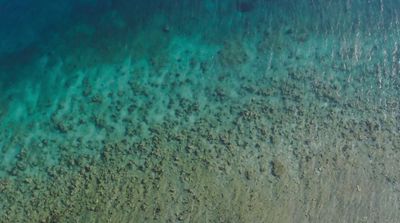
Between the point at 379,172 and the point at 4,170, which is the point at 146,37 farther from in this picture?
the point at 379,172

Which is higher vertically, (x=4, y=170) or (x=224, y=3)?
(x=224, y=3)

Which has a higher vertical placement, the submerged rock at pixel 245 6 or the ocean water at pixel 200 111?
the submerged rock at pixel 245 6

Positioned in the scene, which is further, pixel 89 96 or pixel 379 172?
pixel 89 96

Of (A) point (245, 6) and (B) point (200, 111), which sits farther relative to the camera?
(A) point (245, 6)

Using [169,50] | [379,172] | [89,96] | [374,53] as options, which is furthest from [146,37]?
[379,172]

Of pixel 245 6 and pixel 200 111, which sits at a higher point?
pixel 245 6

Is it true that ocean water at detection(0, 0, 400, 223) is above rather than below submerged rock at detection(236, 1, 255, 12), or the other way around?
below

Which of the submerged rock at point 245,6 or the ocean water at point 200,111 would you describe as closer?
the ocean water at point 200,111

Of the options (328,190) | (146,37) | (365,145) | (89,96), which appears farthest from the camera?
(146,37)
